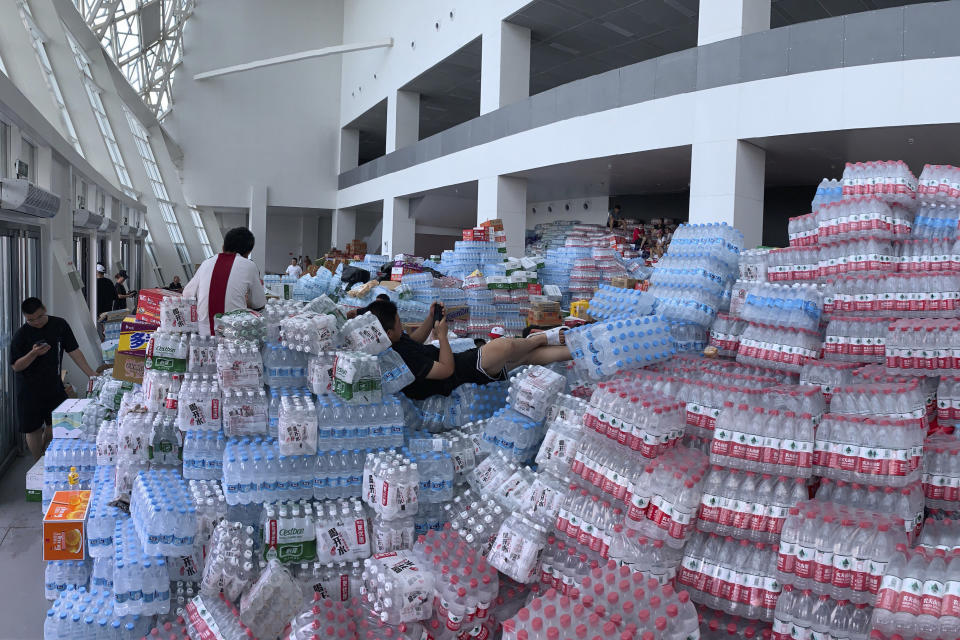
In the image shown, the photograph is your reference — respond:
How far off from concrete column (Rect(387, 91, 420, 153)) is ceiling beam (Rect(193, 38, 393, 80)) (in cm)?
217

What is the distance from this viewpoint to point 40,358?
22.5 ft

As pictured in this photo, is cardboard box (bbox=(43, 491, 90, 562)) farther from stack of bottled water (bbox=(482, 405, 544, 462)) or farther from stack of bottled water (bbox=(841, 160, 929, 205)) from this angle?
stack of bottled water (bbox=(841, 160, 929, 205))

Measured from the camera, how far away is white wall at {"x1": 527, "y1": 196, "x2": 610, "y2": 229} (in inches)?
899

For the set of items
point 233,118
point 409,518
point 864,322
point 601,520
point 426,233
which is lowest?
point 409,518

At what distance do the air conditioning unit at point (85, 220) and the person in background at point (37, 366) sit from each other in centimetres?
388

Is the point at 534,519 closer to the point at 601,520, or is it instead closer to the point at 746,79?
the point at 601,520

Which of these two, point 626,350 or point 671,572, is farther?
point 626,350

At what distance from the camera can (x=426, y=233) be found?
33.9 m

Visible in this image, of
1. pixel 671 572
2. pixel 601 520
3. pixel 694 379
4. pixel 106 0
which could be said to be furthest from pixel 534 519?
pixel 106 0

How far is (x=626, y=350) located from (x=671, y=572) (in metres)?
1.74

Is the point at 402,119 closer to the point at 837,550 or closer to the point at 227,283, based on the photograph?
the point at 227,283

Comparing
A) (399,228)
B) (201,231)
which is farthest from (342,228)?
(399,228)

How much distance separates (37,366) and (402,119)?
Answer: 64.3ft

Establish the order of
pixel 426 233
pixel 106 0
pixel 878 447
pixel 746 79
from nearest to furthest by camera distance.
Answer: pixel 878 447
pixel 746 79
pixel 106 0
pixel 426 233
